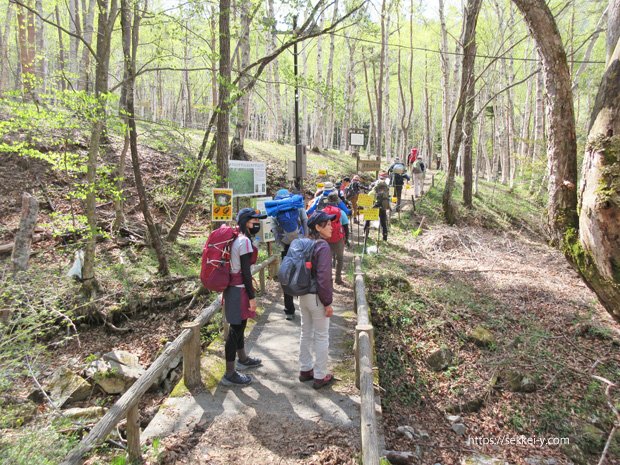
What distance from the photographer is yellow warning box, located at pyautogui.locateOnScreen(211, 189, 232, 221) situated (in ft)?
21.9

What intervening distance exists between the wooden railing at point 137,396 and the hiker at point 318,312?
125cm

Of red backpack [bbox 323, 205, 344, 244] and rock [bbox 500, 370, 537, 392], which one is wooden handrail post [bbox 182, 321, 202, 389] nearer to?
red backpack [bbox 323, 205, 344, 244]

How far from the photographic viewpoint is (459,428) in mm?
4668

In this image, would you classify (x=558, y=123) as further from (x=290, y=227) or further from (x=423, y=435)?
(x=290, y=227)

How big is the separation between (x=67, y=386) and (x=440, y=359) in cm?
562

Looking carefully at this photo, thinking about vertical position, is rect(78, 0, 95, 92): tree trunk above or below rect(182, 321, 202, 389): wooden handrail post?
above

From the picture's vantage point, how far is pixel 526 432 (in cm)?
469

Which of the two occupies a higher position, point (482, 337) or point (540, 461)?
point (482, 337)

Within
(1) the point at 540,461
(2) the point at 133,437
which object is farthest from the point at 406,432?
(2) the point at 133,437

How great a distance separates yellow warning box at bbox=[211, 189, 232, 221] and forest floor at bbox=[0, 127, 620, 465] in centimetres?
207

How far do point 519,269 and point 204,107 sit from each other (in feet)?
27.9

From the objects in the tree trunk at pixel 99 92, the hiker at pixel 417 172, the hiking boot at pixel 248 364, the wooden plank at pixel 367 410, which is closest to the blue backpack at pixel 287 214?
the hiking boot at pixel 248 364

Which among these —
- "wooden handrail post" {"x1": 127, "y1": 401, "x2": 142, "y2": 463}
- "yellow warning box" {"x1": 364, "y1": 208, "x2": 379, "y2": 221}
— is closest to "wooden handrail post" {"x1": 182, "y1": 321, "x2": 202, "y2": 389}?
"wooden handrail post" {"x1": 127, "y1": 401, "x2": 142, "y2": 463}

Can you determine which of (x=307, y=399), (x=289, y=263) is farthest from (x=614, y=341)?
(x=289, y=263)
